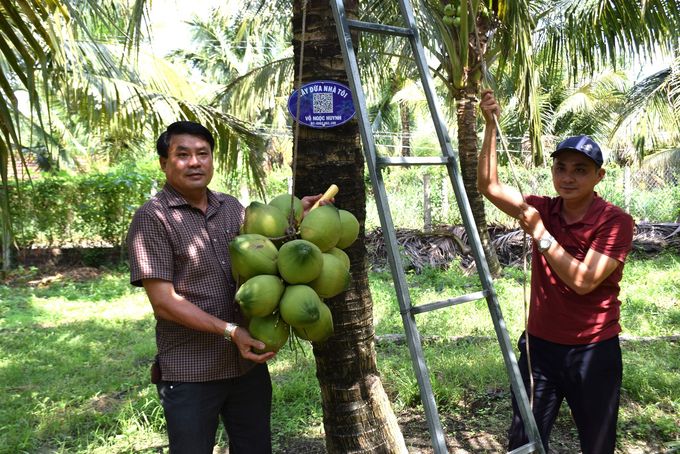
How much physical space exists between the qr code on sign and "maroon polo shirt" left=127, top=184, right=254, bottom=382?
2.37 feet

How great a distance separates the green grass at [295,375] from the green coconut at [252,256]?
664 mm

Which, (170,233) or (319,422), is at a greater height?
(170,233)

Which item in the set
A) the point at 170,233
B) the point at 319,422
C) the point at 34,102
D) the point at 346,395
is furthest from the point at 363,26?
the point at 319,422

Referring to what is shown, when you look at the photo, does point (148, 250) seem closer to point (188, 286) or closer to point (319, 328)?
point (188, 286)

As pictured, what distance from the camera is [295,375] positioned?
14.4 feet

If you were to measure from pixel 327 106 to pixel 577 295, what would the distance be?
51.1 inches

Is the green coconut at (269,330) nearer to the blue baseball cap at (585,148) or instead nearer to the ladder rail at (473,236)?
the ladder rail at (473,236)

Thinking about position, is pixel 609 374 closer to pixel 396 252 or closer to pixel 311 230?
pixel 396 252

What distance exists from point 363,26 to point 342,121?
1.63ft

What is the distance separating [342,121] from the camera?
8.07 ft

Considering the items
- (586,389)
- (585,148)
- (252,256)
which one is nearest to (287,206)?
(252,256)

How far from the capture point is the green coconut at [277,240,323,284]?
1.63 meters

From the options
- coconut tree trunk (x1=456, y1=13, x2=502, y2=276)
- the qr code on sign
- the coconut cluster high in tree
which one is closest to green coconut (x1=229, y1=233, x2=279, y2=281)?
the coconut cluster high in tree

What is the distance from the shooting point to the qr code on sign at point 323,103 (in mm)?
2463
